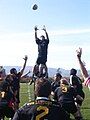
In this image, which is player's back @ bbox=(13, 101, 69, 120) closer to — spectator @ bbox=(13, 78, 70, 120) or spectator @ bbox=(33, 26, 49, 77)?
spectator @ bbox=(13, 78, 70, 120)

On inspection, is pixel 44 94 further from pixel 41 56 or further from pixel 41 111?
pixel 41 56

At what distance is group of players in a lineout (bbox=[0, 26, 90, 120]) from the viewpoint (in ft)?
23.1

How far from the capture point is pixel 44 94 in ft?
23.4

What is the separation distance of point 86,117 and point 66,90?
14.2 ft

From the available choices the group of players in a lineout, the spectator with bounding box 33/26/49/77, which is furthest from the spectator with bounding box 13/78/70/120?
the spectator with bounding box 33/26/49/77

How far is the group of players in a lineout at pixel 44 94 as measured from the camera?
7035 millimetres

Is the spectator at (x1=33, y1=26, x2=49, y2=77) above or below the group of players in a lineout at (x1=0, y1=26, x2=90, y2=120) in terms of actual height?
above

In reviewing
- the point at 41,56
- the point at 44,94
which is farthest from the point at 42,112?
the point at 41,56

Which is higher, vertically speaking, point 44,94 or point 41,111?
point 44,94

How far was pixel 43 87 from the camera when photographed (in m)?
7.19

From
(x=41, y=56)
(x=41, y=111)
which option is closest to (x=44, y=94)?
(x=41, y=111)

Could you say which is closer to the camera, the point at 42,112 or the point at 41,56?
the point at 42,112

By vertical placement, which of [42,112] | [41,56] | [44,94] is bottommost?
[42,112]

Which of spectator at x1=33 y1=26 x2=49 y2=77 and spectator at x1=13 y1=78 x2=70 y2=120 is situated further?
spectator at x1=33 y1=26 x2=49 y2=77
